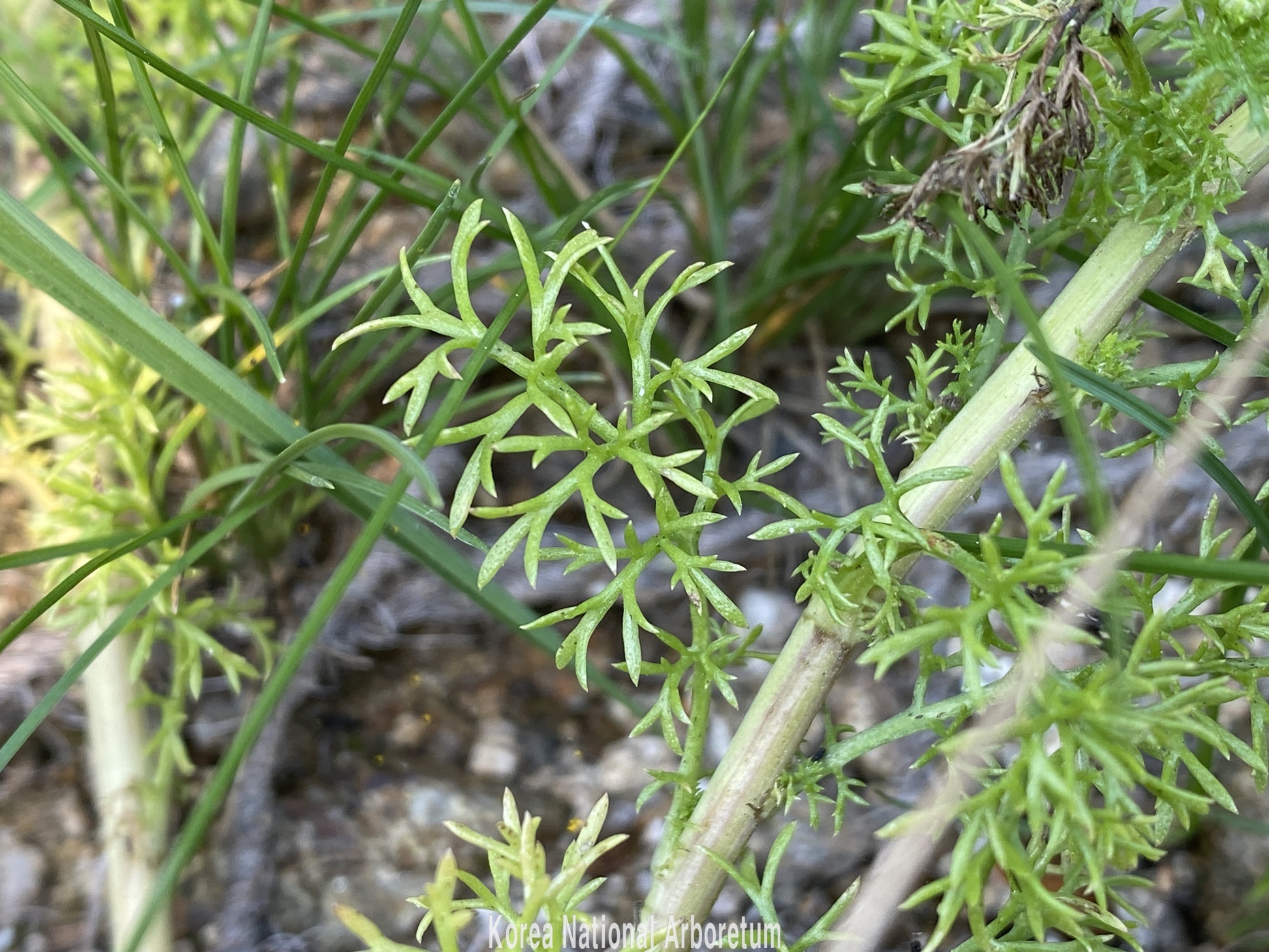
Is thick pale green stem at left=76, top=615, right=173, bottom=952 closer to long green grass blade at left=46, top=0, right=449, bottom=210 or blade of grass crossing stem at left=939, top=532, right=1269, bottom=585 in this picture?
long green grass blade at left=46, top=0, right=449, bottom=210

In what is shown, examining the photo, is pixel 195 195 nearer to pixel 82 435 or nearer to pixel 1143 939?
pixel 82 435

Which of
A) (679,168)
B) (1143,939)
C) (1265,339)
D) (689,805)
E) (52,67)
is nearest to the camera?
(1265,339)

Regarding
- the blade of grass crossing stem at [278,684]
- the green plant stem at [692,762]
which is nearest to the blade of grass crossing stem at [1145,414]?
the green plant stem at [692,762]

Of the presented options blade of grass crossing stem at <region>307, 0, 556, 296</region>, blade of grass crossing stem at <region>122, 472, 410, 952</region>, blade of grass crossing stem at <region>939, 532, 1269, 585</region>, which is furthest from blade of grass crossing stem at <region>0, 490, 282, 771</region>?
blade of grass crossing stem at <region>939, 532, 1269, 585</region>

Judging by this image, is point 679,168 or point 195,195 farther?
point 679,168

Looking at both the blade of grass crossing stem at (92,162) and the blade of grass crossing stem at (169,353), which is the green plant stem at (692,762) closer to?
the blade of grass crossing stem at (169,353)

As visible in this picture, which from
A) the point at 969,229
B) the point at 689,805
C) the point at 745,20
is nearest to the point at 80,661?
the point at 689,805

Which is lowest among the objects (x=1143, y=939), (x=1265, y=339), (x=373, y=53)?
(x=1143, y=939)

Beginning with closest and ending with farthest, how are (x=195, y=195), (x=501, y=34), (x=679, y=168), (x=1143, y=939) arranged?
1. (x=195, y=195)
2. (x=1143, y=939)
3. (x=679, y=168)
4. (x=501, y=34)
